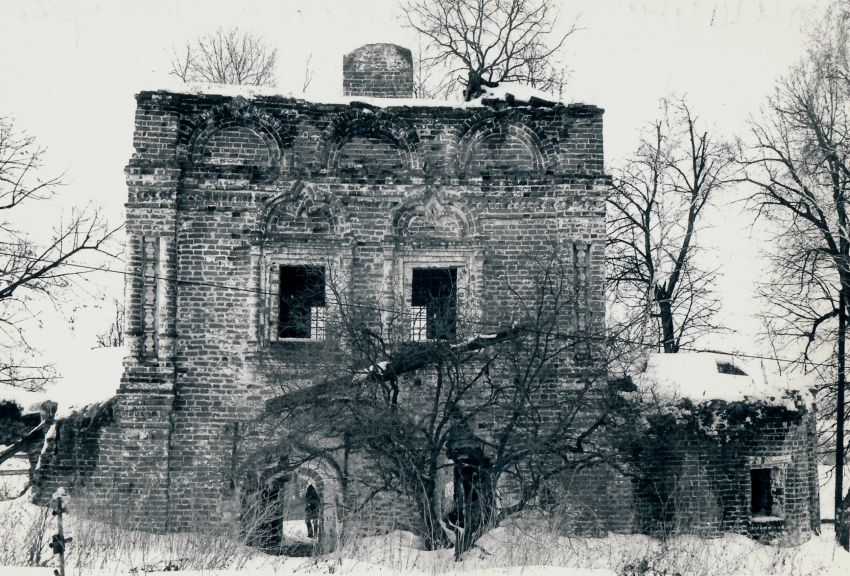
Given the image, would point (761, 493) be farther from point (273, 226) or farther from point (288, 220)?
point (273, 226)

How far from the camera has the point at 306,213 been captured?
12844mm

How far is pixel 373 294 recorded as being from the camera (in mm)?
12609

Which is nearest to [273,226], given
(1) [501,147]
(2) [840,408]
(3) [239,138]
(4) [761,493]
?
(3) [239,138]

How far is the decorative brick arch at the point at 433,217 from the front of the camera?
42.3ft

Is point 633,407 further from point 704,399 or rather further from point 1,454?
point 1,454

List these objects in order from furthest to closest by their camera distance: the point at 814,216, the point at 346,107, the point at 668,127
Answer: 1. the point at 668,127
2. the point at 814,216
3. the point at 346,107

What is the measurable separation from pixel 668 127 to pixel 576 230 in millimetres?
10120

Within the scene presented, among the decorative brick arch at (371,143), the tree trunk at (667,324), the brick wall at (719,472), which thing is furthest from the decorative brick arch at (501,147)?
the tree trunk at (667,324)

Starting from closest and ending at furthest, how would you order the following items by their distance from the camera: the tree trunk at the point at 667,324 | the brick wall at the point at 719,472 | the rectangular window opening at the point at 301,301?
the brick wall at the point at 719,472 → the rectangular window opening at the point at 301,301 → the tree trunk at the point at 667,324

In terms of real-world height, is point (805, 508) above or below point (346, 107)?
below

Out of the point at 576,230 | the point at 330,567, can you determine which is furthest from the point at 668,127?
the point at 330,567

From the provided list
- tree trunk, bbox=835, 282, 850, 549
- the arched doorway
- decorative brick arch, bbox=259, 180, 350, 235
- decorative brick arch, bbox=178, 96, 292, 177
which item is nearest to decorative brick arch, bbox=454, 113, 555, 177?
decorative brick arch, bbox=259, 180, 350, 235

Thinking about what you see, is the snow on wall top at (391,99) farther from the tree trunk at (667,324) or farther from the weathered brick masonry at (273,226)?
the tree trunk at (667,324)

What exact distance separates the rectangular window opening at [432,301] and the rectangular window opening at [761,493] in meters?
5.21
